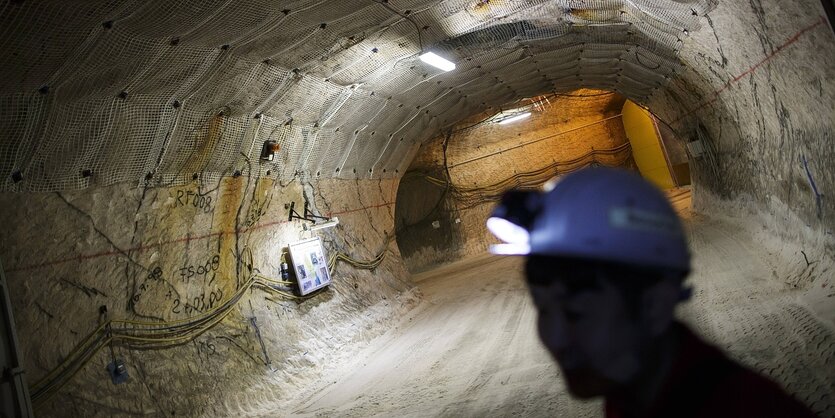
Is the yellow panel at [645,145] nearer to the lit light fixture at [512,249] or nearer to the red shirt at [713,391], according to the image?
the lit light fixture at [512,249]

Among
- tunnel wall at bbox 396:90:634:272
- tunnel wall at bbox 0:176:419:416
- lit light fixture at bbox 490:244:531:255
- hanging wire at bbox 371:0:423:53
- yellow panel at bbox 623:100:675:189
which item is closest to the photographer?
lit light fixture at bbox 490:244:531:255

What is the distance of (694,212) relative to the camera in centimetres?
1242

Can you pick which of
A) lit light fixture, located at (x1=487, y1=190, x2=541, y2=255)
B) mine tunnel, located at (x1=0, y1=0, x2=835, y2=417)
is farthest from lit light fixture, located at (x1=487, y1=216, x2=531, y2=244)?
mine tunnel, located at (x1=0, y1=0, x2=835, y2=417)

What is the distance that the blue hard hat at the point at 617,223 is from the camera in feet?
2.89

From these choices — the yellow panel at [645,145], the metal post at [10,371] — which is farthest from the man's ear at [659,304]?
the yellow panel at [645,145]

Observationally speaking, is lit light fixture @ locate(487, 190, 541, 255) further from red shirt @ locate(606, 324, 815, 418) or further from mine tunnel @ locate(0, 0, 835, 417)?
mine tunnel @ locate(0, 0, 835, 417)

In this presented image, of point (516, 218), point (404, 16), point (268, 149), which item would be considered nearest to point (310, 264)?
point (268, 149)

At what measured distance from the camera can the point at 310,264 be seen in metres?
7.71

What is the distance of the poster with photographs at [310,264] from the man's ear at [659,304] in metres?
6.76

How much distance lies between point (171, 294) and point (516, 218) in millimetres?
5261

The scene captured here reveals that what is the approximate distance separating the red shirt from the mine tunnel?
8.72 ft

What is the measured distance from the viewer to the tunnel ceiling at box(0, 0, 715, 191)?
12.7 feet

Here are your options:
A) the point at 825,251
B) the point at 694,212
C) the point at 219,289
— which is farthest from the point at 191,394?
the point at 694,212

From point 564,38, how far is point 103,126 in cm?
592
